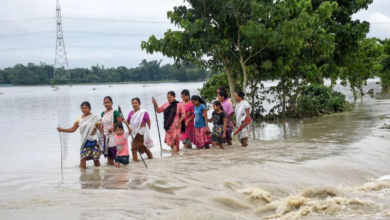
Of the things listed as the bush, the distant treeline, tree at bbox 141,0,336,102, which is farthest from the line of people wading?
the distant treeline

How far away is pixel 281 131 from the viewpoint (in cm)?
1553

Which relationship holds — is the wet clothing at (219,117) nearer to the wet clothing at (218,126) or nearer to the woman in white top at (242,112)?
the wet clothing at (218,126)

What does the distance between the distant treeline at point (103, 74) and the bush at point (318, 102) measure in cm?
8231

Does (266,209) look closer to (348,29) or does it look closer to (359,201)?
(359,201)

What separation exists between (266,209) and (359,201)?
1.40 meters

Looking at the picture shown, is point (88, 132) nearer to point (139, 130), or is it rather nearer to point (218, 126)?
point (139, 130)

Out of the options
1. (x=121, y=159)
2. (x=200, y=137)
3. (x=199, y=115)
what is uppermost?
(x=199, y=115)

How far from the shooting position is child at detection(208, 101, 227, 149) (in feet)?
34.2

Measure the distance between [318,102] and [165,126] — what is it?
469 inches

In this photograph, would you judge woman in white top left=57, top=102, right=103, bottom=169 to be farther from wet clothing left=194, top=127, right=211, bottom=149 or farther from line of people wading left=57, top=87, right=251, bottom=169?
wet clothing left=194, top=127, right=211, bottom=149

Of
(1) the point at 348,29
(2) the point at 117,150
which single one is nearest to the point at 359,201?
(2) the point at 117,150

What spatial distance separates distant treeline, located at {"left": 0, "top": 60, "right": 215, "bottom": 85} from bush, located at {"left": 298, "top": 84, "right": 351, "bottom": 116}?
82.3 metres

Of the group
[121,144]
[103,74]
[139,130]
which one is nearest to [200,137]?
[139,130]

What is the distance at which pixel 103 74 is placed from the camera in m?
110
